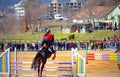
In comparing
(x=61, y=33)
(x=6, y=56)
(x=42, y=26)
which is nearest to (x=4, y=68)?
(x=6, y=56)

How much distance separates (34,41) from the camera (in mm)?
6191

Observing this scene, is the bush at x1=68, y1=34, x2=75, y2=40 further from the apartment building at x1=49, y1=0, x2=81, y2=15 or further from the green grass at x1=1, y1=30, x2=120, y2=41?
the apartment building at x1=49, y1=0, x2=81, y2=15

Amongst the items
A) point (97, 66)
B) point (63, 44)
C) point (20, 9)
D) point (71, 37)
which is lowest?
point (97, 66)

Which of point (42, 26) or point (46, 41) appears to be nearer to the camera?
point (46, 41)

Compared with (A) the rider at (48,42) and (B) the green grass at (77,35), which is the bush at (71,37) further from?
(A) the rider at (48,42)

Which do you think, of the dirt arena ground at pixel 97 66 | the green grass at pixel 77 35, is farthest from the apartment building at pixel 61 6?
the dirt arena ground at pixel 97 66

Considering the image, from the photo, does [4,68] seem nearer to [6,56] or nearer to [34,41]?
[6,56]

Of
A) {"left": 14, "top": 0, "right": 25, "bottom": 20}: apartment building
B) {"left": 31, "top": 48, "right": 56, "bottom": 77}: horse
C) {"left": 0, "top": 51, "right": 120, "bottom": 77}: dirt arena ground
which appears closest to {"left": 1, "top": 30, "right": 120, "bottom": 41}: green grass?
{"left": 14, "top": 0, "right": 25, "bottom": 20}: apartment building

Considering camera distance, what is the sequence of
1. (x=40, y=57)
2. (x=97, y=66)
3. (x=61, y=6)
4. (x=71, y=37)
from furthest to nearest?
(x=97, y=66)
(x=71, y=37)
(x=61, y=6)
(x=40, y=57)

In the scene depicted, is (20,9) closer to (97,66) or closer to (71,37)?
(71,37)

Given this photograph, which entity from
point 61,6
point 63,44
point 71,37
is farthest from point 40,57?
point 63,44

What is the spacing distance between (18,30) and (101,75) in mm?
1491

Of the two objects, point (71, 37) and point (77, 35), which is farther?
point (71, 37)

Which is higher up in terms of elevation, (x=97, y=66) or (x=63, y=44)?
(x=63, y=44)
